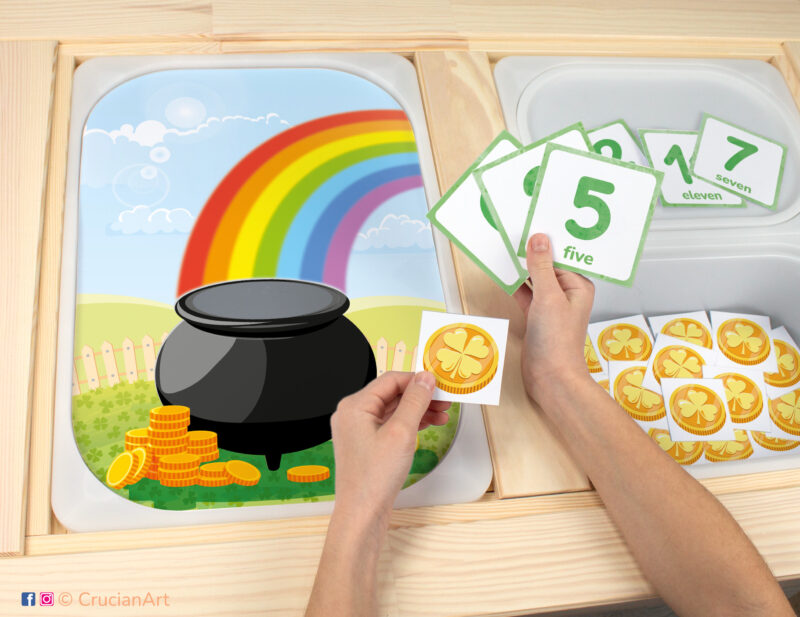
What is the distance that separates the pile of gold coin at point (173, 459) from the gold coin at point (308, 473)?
4 cm

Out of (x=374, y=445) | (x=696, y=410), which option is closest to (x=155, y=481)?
(x=374, y=445)

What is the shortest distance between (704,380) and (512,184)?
21.7 inches

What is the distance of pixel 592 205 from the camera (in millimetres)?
879

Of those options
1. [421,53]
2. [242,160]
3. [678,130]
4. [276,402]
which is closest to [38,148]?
[242,160]

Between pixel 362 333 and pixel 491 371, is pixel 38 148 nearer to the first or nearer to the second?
pixel 362 333

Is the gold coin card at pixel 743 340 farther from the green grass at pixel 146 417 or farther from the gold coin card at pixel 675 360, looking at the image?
the green grass at pixel 146 417

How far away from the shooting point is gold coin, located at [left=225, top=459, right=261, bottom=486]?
2.64ft

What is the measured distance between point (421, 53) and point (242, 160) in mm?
407

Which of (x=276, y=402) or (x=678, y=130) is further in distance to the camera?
(x=678, y=130)

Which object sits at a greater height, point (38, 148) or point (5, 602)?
point (38, 148)

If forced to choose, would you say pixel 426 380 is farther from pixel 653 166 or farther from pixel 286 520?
pixel 653 166

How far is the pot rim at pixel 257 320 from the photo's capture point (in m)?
0.82

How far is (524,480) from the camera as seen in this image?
83 cm

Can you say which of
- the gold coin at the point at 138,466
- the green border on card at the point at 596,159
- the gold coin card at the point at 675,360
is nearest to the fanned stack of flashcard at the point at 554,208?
the green border on card at the point at 596,159
